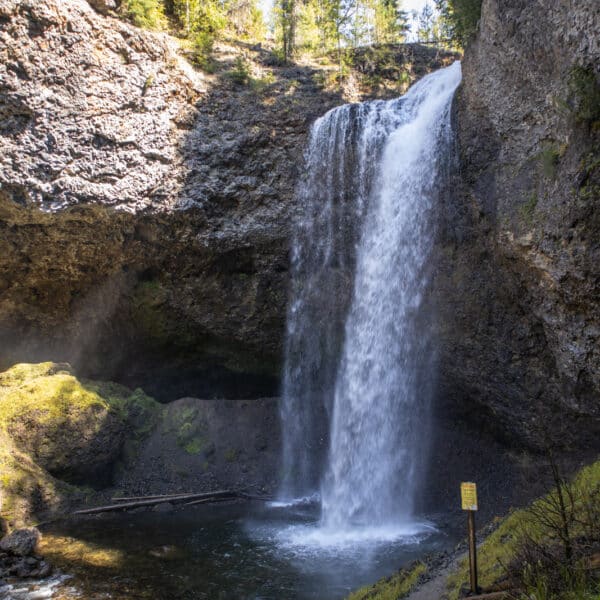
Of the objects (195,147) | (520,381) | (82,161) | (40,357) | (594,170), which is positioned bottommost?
(520,381)

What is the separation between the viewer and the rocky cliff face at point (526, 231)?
834 cm

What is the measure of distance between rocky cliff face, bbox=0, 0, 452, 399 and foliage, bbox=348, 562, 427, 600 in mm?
9451

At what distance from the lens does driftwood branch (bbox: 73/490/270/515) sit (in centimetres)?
1324

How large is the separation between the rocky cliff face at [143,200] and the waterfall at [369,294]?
995mm

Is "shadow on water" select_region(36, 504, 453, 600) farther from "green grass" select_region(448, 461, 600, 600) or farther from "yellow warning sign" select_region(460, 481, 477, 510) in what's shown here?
"yellow warning sign" select_region(460, 481, 477, 510)

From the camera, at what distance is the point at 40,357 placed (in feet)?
56.1

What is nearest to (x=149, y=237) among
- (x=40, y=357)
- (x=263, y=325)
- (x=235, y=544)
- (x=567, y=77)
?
(x=263, y=325)

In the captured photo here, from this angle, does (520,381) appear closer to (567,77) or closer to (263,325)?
(567,77)

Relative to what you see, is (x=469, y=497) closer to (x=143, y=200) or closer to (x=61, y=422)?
(x=143, y=200)

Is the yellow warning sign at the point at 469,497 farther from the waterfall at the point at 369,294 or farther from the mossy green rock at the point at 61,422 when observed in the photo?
the mossy green rock at the point at 61,422

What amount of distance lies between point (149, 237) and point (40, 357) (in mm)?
6042

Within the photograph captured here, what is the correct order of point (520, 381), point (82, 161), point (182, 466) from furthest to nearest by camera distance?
point (182, 466)
point (82, 161)
point (520, 381)

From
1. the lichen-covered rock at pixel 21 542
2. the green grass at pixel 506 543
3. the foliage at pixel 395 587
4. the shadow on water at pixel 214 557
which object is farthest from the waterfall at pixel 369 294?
the lichen-covered rock at pixel 21 542

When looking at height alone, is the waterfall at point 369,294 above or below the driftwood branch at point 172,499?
above
